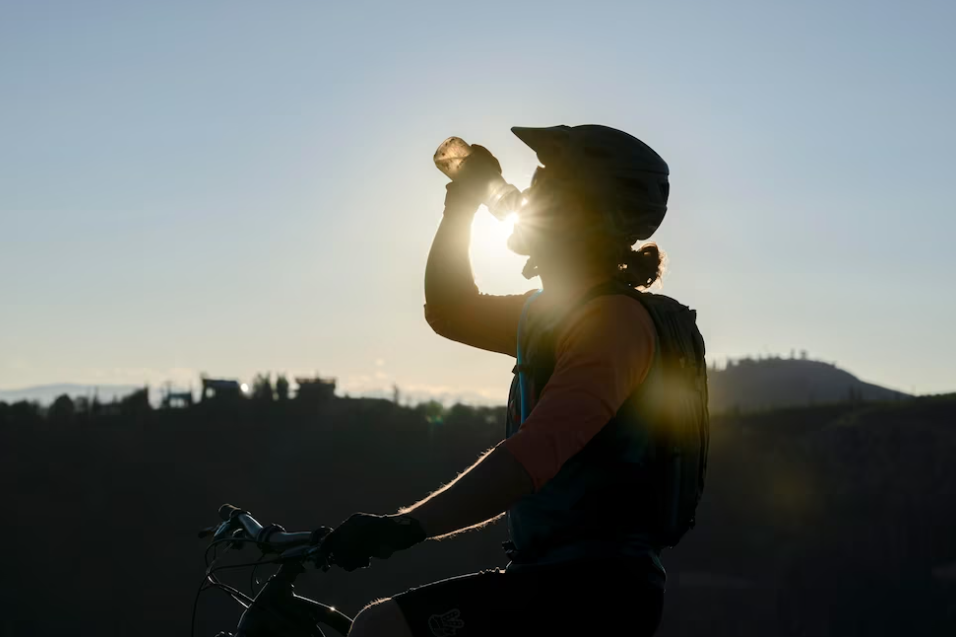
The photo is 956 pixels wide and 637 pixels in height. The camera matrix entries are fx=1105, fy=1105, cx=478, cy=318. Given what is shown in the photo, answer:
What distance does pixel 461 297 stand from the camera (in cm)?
393

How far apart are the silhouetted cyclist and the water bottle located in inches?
20.5

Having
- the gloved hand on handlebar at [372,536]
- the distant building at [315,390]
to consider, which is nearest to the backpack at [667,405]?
the gloved hand on handlebar at [372,536]

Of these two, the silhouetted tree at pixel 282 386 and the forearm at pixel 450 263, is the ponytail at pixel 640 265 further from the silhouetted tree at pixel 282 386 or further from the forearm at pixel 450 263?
the silhouetted tree at pixel 282 386

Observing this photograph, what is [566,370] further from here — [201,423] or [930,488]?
[201,423]

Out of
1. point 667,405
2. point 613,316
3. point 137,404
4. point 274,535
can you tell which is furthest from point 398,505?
point 613,316

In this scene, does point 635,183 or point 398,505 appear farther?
point 398,505

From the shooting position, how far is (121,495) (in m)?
93.6

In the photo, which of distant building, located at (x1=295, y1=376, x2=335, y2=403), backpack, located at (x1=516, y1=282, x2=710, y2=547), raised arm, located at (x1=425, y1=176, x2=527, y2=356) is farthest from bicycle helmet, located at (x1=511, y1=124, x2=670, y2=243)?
distant building, located at (x1=295, y1=376, x2=335, y2=403)

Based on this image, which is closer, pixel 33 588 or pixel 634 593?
pixel 634 593

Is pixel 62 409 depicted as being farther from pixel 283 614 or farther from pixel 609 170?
pixel 609 170

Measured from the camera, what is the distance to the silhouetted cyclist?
2.60 metres

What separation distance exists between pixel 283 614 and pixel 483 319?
1218mm

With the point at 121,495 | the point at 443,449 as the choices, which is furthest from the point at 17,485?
the point at 443,449

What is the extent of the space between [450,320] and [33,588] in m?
91.0
